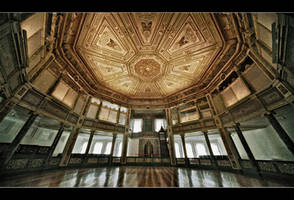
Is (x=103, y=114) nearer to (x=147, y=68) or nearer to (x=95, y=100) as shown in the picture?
(x=95, y=100)

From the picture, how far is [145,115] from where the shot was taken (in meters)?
13.8

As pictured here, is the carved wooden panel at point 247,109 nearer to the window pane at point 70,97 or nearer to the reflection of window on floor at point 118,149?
the window pane at point 70,97

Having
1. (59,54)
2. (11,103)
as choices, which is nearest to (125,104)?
(59,54)

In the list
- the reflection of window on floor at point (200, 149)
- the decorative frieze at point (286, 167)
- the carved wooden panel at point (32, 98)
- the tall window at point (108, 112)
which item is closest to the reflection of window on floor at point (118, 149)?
the tall window at point (108, 112)

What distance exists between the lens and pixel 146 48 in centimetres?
681

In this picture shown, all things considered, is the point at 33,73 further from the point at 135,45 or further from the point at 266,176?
the point at 266,176

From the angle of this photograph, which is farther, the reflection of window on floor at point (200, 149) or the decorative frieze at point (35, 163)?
the reflection of window on floor at point (200, 149)

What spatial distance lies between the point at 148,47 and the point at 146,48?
0.16 meters

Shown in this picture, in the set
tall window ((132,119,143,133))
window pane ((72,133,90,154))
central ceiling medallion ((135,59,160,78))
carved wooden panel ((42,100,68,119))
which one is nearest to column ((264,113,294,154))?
central ceiling medallion ((135,59,160,78))

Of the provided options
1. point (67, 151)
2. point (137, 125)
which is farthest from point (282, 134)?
point (67, 151)

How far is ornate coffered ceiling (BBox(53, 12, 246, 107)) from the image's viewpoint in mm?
5184

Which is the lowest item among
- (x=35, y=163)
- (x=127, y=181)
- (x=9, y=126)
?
(x=127, y=181)

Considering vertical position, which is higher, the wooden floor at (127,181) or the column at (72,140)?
the column at (72,140)

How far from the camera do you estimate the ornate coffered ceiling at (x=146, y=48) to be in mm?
5184
